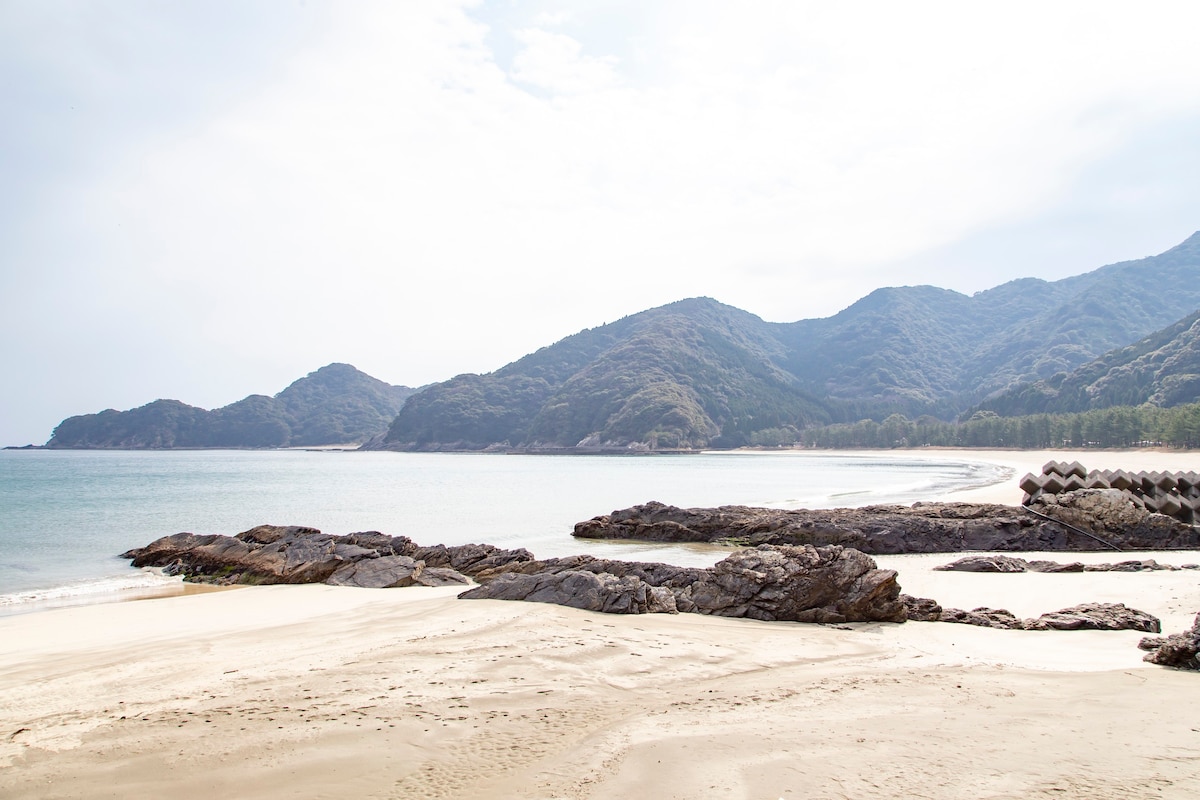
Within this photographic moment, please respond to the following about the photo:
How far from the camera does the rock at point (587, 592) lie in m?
9.45

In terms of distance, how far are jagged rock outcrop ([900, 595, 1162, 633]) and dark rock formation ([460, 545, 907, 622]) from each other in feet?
1.32

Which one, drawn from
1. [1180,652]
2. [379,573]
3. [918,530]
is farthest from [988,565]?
[379,573]

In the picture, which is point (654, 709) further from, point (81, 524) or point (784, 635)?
point (81, 524)

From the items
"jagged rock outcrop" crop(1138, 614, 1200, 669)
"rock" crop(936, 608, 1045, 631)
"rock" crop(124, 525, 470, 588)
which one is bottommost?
"rock" crop(124, 525, 470, 588)

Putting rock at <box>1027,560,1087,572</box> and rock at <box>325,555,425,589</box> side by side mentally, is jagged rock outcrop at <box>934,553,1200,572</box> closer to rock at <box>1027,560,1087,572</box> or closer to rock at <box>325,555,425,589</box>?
rock at <box>1027,560,1087,572</box>

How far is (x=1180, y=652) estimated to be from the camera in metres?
6.24

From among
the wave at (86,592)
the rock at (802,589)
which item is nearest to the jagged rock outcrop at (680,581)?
the rock at (802,589)

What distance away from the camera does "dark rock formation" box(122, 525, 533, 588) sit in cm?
1365

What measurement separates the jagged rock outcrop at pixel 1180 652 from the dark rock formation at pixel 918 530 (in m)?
10.6

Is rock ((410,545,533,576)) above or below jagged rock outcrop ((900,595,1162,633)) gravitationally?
below

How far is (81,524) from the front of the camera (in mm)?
28797

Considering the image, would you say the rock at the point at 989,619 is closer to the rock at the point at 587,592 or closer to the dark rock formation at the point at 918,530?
the rock at the point at 587,592

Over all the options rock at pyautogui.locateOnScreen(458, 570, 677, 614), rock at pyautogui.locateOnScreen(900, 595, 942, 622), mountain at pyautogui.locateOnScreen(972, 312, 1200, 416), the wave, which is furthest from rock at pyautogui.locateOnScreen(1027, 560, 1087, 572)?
mountain at pyautogui.locateOnScreen(972, 312, 1200, 416)

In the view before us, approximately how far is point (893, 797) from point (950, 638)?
490 centimetres
